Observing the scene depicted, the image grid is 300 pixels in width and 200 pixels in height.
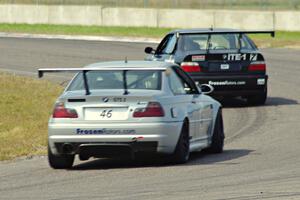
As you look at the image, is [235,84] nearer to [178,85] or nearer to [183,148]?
[178,85]

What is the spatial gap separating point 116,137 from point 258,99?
1000 cm

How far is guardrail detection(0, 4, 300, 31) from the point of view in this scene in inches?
1956

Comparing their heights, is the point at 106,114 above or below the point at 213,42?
above

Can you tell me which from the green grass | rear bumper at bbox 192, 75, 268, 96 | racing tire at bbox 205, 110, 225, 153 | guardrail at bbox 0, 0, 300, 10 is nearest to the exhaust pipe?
the green grass

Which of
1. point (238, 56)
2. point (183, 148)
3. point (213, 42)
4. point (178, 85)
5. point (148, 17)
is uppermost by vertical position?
point (178, 85)

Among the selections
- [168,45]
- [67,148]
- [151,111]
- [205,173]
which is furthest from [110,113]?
[168,45]

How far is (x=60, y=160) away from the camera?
45.6 ft

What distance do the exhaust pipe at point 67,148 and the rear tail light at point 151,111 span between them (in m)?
0.85

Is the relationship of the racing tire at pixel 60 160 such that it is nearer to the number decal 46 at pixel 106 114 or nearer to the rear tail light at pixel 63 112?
the rear tail light at pixel 63 112

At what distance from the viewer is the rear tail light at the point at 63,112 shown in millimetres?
13602

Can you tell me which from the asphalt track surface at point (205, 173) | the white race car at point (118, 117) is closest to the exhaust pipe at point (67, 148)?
the white race car at point (118, 117)

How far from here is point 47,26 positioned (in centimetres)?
5822

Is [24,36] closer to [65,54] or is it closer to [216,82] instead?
[65,54]

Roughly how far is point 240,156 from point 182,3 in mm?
43270
